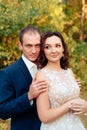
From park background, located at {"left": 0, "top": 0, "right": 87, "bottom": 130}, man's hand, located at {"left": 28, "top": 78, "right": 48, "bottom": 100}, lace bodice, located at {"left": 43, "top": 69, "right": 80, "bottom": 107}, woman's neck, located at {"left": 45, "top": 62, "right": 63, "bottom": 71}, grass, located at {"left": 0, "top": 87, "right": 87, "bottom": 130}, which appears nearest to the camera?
man's hand, located at {"left": 28, "top": 78, "right": 48, "bottom": 100}

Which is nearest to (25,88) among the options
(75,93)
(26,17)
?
(75,93)

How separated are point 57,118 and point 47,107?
0.14 metres

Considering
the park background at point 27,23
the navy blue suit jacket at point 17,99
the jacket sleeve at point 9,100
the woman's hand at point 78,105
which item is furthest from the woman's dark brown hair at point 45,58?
the park background at point 27,23

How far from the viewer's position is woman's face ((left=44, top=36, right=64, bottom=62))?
294 cm

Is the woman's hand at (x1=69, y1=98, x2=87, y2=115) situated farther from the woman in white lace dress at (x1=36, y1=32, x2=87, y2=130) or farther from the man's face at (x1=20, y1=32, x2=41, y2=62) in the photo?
the man's face at (x1=20, y1=32, x2=41, y2=62)

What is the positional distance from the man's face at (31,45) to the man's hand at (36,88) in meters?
0.24

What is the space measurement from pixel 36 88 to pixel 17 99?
0.21 metres

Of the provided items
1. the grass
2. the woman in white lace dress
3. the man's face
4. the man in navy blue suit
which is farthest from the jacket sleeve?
the grass

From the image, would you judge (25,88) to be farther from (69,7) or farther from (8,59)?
Answer: (69,7)

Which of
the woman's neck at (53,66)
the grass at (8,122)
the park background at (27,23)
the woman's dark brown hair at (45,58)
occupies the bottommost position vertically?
the grass at (8,122)

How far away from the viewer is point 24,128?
3.05 meters

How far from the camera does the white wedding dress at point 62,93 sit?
2.93m

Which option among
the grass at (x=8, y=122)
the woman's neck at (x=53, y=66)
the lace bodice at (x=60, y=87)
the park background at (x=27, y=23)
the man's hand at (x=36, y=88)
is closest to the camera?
the man's hand at (x=36, y=88)

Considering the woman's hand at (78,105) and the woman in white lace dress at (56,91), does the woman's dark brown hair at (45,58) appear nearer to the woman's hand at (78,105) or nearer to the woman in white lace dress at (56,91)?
the woman in white lace dress at (56,91)
